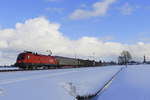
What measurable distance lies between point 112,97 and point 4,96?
5.99 metres

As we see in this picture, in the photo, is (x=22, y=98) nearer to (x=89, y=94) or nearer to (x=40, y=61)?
(x=89, y=94)

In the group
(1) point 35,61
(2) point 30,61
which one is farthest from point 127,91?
(1) point 35,61

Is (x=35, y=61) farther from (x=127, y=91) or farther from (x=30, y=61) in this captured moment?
(x=127, y=91)

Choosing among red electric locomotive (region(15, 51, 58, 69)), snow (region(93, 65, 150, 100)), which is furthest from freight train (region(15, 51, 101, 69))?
snow (region(93, 65, 150, 100))

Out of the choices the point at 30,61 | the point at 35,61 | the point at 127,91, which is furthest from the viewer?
the point at 35,61

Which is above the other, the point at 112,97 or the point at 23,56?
the point at 23,56

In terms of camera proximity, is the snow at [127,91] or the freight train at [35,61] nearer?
the snow at [127,91]

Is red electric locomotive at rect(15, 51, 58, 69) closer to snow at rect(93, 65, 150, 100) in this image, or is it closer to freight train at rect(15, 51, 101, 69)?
freight train at rect(15, 51, 101, 69)

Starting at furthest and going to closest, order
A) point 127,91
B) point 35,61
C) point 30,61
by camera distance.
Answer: point 35,61, point 30,61, point 127,91

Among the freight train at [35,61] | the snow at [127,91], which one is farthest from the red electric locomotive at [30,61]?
the snow at [127,91]

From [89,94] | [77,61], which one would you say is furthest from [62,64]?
[89,94]

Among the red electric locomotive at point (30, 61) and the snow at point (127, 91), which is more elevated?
the red electric locomotive at point (30, 61)

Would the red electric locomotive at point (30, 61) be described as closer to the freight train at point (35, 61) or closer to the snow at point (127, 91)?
the freight train at point (35, 61)

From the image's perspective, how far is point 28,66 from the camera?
187 feet
